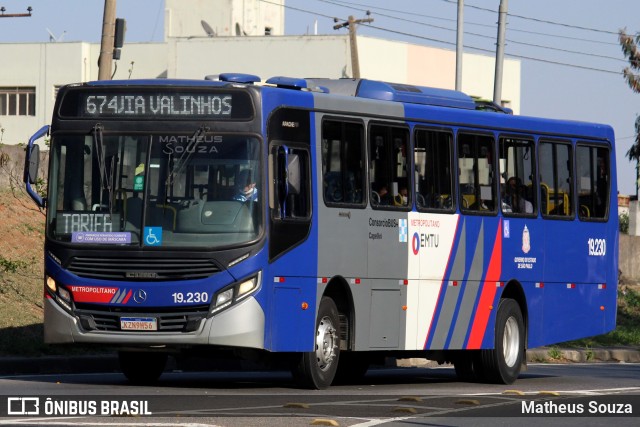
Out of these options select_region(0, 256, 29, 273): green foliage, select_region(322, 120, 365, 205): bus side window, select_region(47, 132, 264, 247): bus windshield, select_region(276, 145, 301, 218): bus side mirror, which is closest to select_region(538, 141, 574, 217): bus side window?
select_region(322, 120, 365, 205): bus side window

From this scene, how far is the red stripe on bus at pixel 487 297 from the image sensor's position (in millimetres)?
18891

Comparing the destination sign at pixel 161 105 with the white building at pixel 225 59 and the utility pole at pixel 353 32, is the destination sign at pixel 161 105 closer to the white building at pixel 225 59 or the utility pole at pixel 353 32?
the utility pole at pixel 353 32

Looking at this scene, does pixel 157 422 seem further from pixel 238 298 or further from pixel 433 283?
pixel 433 283

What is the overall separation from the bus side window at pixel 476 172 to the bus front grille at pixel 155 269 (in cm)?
458

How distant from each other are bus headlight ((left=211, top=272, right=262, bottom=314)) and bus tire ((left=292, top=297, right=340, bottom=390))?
1.12 metres

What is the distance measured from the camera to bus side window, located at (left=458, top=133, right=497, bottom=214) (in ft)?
62.0

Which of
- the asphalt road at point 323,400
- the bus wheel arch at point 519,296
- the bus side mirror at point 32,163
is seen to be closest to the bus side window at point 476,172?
the bus wheel arch at point 519,296

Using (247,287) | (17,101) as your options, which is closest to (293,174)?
(247,287)

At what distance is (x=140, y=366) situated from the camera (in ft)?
56.2

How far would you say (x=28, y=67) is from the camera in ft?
247

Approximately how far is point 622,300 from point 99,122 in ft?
72.8

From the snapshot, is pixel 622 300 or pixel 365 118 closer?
pixel 365 118

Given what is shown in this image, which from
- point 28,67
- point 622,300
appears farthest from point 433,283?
point 28,67

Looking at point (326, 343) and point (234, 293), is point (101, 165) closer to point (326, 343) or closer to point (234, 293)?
point (234, 293)
